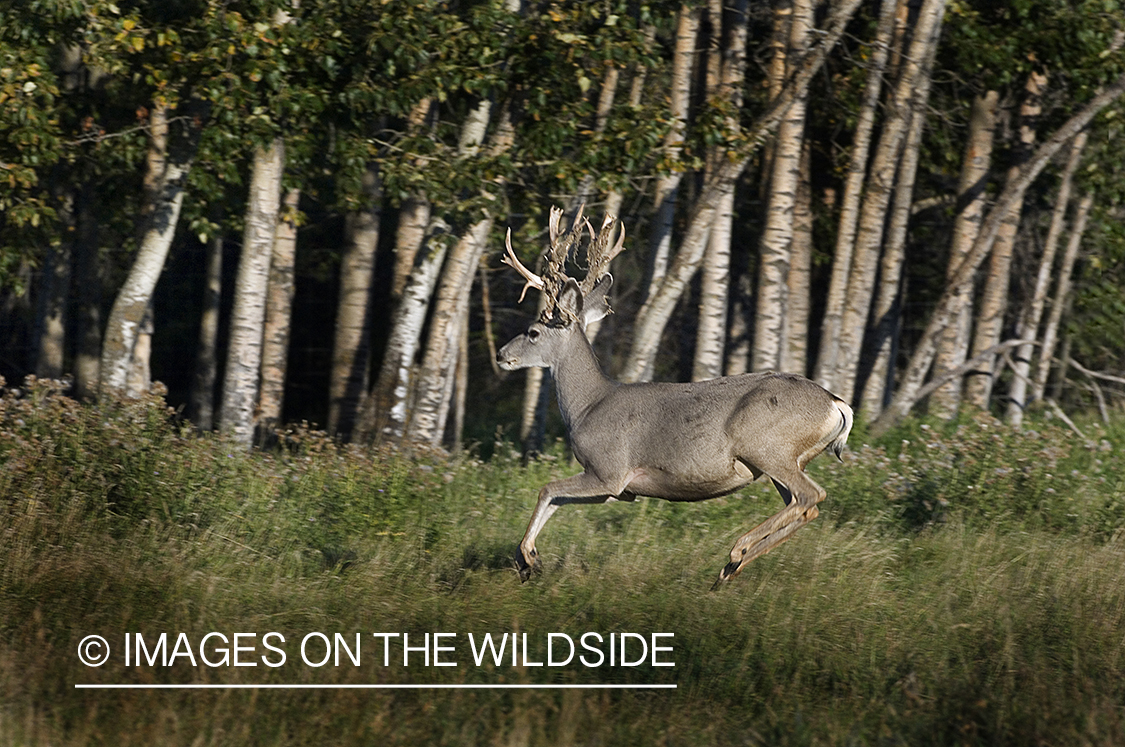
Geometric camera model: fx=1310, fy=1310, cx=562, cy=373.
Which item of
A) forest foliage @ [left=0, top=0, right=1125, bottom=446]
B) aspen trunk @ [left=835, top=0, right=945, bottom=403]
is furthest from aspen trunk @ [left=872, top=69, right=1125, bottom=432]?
aspen trunk @ [left=835, top=0, right=945, bottom=403]

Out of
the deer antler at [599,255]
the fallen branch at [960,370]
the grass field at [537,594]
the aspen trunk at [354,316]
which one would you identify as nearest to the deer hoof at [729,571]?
the grass field at [537,594]

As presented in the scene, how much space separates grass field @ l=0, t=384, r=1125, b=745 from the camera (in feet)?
17.5

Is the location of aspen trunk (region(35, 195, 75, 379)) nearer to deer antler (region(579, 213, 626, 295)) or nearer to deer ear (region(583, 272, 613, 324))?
deer antler (region(579, 213, 626, 295))

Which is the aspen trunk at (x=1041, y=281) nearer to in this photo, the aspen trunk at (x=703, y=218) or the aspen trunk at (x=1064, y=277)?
the aspen trunk at (x=1064, y=277)

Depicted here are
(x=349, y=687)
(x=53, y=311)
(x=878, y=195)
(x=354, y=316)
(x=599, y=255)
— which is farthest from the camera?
(x=53, y=311)

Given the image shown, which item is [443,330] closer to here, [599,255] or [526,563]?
[599,255]

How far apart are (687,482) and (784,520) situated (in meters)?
0.55

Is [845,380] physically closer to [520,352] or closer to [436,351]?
[436,351]

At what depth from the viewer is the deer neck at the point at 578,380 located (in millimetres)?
7512

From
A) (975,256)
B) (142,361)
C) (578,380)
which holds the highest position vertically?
(975,256)

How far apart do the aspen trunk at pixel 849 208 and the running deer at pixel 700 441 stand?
20.6 ft

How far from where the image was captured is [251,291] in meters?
10.7

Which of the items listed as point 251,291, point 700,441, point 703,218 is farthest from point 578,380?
point 703,218

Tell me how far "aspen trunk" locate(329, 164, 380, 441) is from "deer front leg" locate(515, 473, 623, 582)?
6074 mm
